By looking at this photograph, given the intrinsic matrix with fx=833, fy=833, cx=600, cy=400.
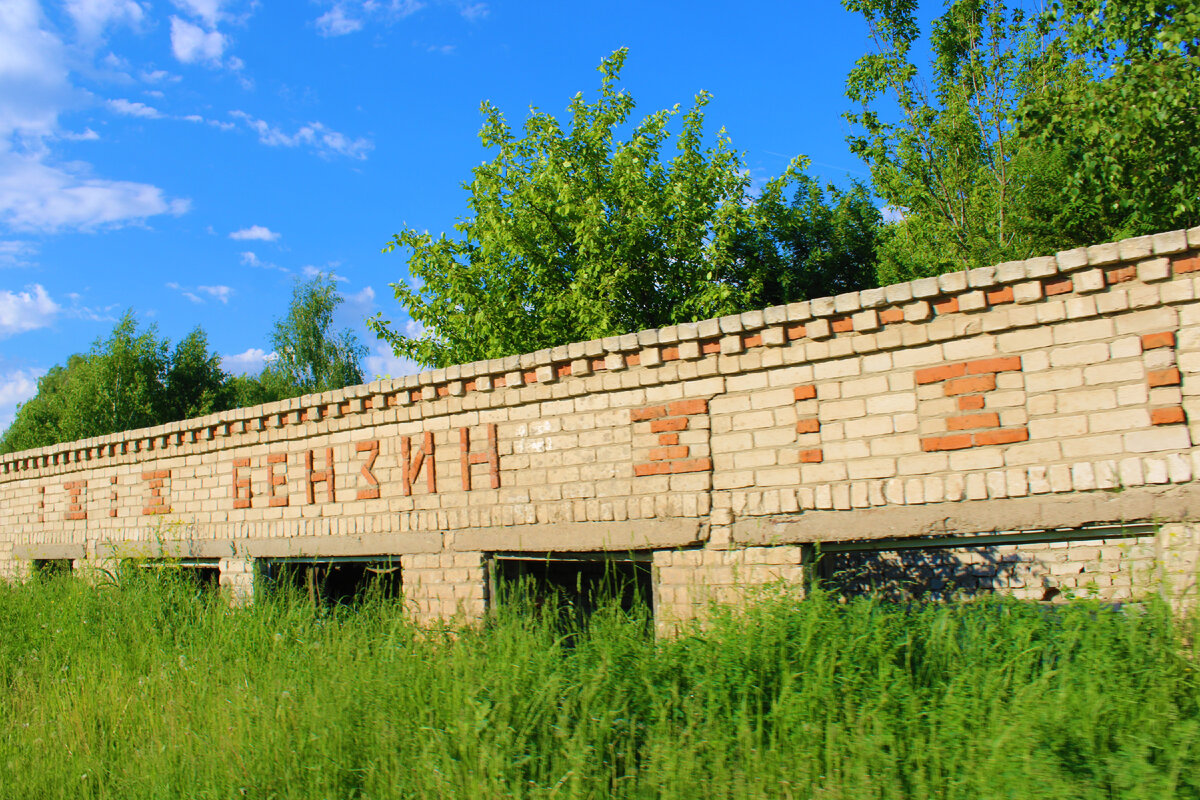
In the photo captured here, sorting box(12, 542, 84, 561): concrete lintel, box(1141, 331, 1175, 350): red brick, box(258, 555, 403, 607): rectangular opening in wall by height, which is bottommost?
box(258, 555, 403, 607): rectangular opening in wall

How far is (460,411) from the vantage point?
24.5 ft

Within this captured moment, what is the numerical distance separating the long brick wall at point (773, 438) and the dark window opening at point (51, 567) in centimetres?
434

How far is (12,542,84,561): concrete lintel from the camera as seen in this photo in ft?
37.8

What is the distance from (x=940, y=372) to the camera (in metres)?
5.25

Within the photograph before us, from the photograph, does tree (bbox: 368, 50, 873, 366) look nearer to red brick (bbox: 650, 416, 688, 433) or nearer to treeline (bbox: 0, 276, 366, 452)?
red brick (bbox: 650, 416, 688, 433)

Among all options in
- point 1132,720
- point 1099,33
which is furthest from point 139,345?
point 1132,720

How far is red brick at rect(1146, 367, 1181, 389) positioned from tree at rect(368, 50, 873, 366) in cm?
1120

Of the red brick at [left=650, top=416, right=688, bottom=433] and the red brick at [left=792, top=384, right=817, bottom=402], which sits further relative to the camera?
the red brick at [left=650, top=416, right=688, bottom=433]

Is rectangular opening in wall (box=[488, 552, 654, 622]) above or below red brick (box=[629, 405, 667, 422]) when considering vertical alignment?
below

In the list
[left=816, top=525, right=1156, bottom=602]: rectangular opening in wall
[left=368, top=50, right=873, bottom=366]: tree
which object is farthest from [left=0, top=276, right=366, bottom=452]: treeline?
[left=816, top=525, right=1156, bottom=602]: rectangular opening in wall

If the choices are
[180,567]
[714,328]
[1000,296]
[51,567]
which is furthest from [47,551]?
[1000,296]

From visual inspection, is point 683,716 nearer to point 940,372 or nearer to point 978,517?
point 978,517

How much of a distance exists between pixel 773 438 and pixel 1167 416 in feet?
7.51

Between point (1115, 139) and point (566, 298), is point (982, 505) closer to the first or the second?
point (1115, 139)
